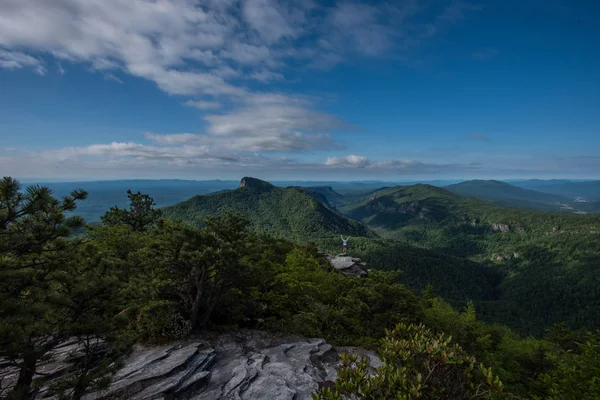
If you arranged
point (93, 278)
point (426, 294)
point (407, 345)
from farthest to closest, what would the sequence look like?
point (426, 294), point (93, 278), point (407, 345)

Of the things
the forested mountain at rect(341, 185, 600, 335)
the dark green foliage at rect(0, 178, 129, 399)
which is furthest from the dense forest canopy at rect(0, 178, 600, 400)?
the forested mountain at rect(341, 185, 600, 335)

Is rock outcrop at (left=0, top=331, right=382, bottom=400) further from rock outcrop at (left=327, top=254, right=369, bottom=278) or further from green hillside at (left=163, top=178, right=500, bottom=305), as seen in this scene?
green hillside at (left=163, top=178, right=500, bottom=305)

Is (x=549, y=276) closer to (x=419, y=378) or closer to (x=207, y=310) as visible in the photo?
(x=207, y=310)

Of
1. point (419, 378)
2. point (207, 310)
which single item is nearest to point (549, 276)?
point (207, 310)

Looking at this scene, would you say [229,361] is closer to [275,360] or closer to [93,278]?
[275,360]

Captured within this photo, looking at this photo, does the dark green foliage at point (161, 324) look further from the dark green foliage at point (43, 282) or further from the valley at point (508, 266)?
the valley at point (508, 266)

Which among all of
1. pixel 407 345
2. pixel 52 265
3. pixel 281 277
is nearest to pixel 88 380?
pixel 52 265

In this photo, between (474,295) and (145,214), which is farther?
(474,295)
